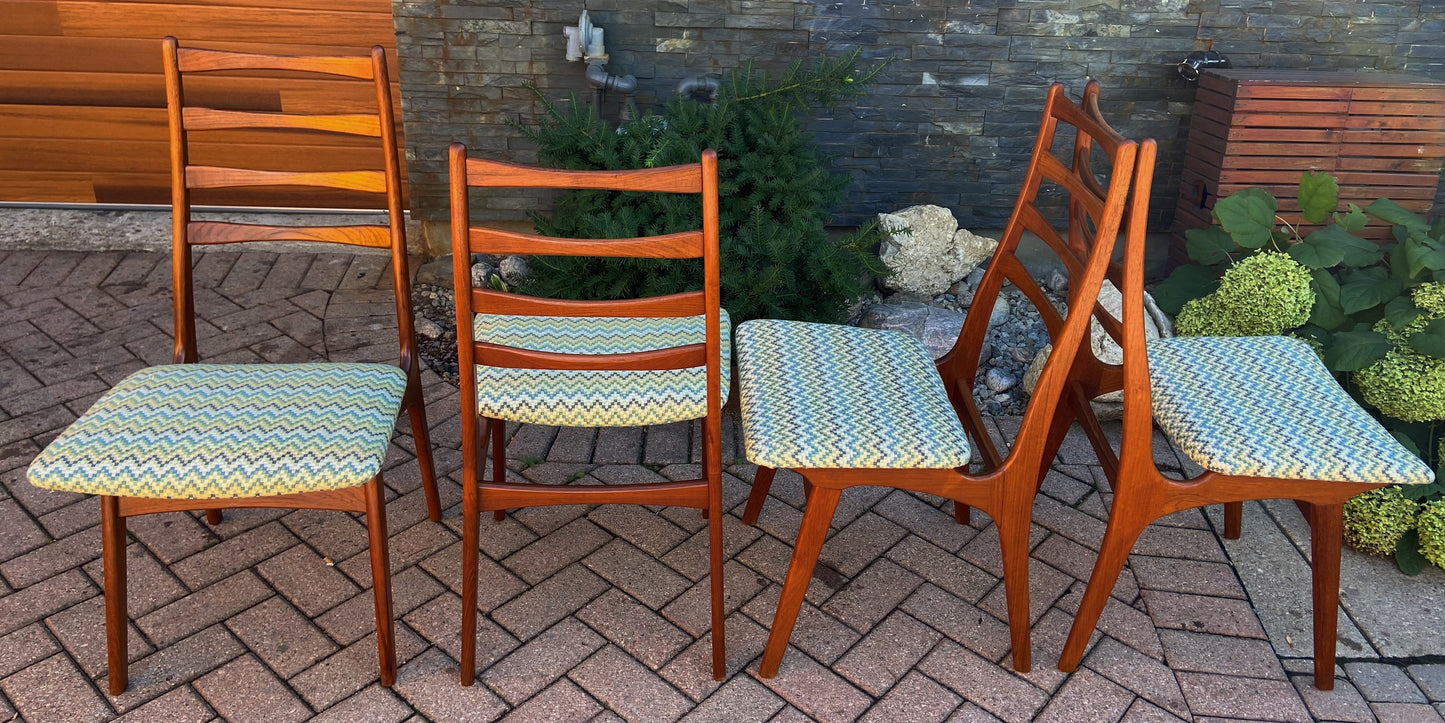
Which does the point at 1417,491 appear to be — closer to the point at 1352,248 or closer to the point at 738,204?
the point at 1352,248

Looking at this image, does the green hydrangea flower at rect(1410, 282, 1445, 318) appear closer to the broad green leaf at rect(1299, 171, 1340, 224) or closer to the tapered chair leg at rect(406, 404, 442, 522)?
the broad green leaf at rect(1299, 171, 1340, 224)

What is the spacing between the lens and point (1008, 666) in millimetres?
2297

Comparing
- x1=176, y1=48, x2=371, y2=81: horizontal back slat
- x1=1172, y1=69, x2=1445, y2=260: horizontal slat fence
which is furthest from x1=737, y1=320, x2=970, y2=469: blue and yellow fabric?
x1=1172, y1=69, x2=1445, y2=260: horizontal slat fence

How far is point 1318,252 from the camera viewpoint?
9.91 feet

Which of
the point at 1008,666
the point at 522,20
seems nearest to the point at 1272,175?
the point at 1008,666

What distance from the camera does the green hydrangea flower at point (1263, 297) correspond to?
2930 mm

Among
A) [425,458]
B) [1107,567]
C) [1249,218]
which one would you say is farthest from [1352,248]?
[425,458]

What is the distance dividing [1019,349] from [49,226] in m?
3.98

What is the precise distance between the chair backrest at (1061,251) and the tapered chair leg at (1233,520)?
66 centimetres

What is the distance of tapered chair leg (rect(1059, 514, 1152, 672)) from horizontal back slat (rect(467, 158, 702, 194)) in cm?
109

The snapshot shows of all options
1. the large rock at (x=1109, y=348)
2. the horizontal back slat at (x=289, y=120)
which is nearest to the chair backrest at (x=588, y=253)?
the horizontal back slat at (x=289, y=120)

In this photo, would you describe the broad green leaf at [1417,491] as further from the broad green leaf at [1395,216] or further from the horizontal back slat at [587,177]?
the horizontal back slat at [587,177]

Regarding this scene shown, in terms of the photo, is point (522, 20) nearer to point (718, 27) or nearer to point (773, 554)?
point (718, 27)

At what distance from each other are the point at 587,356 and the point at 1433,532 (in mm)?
2116
